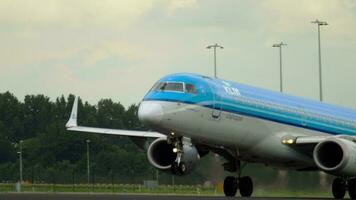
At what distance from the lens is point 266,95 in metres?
41.8

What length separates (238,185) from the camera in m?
43.5

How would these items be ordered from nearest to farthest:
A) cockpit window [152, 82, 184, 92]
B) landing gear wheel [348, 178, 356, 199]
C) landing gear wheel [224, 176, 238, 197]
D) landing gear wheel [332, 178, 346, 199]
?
1. cockpit window [152, 82, 184, 92]
2. landing gear wheel [348, 178, 356, 199]
3. landing gear wheel [332, 178, 346, 199]
4. landing gear wheel [224, 176, 238, 197]

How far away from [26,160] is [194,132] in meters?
76.7

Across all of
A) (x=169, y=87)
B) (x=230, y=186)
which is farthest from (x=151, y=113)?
(x=230, y=186)

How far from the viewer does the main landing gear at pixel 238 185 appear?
142ft

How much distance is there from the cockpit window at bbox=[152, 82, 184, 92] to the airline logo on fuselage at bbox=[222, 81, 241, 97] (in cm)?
240

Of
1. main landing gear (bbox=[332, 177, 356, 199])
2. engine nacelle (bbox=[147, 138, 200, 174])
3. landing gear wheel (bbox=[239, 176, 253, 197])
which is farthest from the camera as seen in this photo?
landing gear wheel (bbox=[239, 176, 253, 197])

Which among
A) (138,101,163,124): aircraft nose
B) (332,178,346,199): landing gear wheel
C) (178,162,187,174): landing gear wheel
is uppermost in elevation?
(138,101,163,124): aircraft nose

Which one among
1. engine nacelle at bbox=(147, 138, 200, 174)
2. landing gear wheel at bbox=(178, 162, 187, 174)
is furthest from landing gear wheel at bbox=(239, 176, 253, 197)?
landing gear wheel at bbox=(178, 162, 187, 174)

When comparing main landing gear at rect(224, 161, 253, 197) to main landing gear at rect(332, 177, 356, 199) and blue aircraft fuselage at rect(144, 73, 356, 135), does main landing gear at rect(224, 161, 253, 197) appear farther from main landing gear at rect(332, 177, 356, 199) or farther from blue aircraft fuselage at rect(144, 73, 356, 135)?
main landing gear at rect(332, 177, 356, 199)

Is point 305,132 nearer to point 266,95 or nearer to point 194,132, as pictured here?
point 266,95

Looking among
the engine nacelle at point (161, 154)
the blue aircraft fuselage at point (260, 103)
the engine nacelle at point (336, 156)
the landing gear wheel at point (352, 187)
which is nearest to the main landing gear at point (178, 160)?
the blue aircraft fuselage at point (260, 103)

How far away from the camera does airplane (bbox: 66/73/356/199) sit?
37531 millimetres

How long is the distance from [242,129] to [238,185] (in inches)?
176
